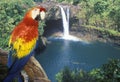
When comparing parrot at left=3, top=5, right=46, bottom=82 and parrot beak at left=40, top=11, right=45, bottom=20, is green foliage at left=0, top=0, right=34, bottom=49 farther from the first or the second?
parrot beak at left=40, top=11, right=45, bottom=20

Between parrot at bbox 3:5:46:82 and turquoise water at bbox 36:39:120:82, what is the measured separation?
2050cm

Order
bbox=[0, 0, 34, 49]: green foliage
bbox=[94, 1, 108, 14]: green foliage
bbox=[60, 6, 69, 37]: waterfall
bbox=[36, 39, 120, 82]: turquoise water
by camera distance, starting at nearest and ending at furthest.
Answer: bbox=[0, 0, 34, 49]: green foliage → bbox=[36, 39, 120, 82]: turquoise water → bbox=[94, 1, 108, 14]: green foliage → bbox=[60, 6, 69, 37]: waterfall

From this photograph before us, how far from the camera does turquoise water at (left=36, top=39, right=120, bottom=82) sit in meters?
26.9

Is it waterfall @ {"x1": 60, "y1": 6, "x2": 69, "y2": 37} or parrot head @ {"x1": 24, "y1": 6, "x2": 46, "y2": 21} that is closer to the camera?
parrot head @ {"x1": 24, "y1": 6, "x2": 46, "y2": 21}

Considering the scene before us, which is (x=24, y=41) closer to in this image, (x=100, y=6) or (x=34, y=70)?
(x=34, y=70)

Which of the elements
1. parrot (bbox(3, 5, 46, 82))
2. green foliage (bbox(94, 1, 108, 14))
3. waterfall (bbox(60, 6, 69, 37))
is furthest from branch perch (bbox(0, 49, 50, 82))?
waterfall (bbox(60, 6, 69, 37))

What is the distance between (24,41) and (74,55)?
89.7 ft

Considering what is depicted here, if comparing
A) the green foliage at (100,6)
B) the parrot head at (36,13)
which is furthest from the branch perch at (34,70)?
the green foliage at (100,6)

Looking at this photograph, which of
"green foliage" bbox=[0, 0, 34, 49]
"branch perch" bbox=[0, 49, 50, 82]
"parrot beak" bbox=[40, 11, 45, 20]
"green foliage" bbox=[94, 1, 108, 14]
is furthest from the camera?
"green foliage" bbox=[94, 1, 108, 14]

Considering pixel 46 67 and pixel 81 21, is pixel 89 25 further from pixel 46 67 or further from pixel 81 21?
pixel 46 67

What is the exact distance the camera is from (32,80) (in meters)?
4.08

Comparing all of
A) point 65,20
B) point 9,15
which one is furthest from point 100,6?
point 9,15

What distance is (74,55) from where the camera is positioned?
30.5 metres

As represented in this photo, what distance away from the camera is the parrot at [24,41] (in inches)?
123
